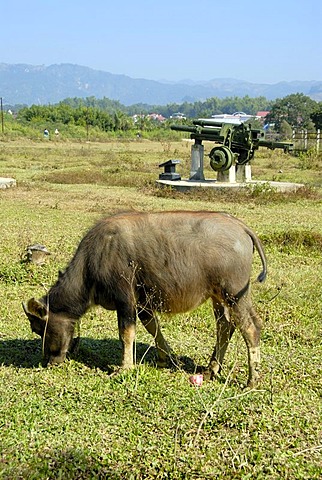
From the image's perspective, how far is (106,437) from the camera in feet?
12.7

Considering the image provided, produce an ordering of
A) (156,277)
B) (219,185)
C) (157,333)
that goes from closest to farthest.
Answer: (156,277)
(157,333)
(219,185)

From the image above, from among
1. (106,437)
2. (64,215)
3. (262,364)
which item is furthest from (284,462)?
(64,215)

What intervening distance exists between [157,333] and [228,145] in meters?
12.2

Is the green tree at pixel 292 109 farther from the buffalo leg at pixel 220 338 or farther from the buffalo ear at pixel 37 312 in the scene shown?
the buffalo ear at pixel 37 312

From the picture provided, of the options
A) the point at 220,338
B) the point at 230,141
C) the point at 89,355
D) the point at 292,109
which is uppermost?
the point at 292,109

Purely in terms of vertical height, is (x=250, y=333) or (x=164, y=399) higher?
(x=250, y=333)

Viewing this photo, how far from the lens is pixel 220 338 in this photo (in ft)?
16.1

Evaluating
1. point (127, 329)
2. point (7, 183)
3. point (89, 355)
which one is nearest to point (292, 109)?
point (7, 183)

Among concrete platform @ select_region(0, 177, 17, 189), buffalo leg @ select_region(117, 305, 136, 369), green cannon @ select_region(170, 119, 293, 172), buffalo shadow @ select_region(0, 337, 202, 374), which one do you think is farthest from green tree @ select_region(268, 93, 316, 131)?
buffalo leg @ select_region(117, 305, 136, 369)

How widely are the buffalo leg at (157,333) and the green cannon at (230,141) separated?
11546mm

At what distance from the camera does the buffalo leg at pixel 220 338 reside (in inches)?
193

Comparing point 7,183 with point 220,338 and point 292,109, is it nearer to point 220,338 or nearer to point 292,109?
point 220,338

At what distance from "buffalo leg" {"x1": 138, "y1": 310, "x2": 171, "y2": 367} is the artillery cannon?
37.9ft

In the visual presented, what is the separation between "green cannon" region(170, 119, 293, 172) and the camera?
16.3 meters
